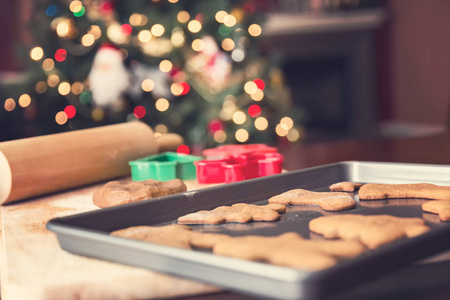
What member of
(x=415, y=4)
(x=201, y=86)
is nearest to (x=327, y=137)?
(x=415, y=4)

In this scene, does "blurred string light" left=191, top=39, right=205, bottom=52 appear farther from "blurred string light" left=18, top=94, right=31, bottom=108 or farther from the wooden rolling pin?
the wooden rolling pin

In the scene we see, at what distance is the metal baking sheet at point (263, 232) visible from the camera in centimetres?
52

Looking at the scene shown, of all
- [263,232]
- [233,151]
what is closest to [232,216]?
[263,232]

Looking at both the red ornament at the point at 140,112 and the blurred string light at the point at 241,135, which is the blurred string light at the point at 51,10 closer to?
the red ornament at the point at 140,112

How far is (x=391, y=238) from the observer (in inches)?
27.0

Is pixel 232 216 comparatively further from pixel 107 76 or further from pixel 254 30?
pixel 254 30

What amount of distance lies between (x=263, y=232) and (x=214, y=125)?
261 cm

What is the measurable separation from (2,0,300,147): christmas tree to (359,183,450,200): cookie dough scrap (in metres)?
2.37

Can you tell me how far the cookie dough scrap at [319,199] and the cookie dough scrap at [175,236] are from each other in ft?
0.76

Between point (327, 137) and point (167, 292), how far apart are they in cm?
510

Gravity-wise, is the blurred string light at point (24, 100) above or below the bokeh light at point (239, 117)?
above

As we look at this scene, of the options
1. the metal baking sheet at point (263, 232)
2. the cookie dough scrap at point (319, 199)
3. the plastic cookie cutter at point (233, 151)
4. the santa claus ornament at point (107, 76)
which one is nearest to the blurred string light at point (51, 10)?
the santa claus ornament at point (107, 76)

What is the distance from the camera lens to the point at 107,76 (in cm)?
322

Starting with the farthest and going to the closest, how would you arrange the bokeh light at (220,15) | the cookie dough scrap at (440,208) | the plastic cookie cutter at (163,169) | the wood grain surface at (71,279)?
the bokeh light at (220,15), the plastic cookie cutter at (163,169), the cookie dough scrap at (440,208), the wood grain surface at (71,279)
